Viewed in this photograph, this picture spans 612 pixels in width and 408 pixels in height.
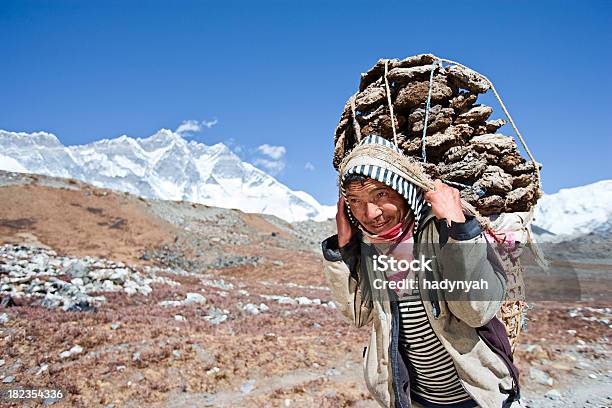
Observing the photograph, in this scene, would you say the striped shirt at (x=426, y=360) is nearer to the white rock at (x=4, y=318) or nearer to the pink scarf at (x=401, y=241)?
the pink scarf at (x=401, y=241)

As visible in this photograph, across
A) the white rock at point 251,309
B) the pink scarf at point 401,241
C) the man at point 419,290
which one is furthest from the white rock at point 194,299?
the pink scarf at point 401,241

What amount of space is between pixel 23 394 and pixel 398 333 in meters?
6.81

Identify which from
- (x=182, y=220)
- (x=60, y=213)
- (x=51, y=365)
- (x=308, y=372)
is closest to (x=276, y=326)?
(x=308, y=372)

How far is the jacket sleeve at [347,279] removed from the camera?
2170mm

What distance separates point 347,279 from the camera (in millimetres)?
2191

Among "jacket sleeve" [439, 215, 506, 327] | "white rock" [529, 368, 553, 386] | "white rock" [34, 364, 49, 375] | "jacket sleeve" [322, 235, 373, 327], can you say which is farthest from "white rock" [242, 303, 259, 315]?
"jacket sleeve" [439, 215, 506, 327]

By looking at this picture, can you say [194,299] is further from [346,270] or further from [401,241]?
[401,241]

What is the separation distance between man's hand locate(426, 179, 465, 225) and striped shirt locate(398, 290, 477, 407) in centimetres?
47

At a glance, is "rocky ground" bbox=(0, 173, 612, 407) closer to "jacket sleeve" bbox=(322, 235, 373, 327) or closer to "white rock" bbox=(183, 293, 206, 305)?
"white rock" bbox=(183, 293, 206, 305)

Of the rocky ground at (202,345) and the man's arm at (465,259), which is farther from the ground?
the man's arm at (465,259)

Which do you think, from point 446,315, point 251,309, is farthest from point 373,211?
point 251,309

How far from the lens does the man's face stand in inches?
76.9

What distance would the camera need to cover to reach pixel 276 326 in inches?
446

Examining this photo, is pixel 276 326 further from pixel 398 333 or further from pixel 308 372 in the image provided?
pixel 398 333
